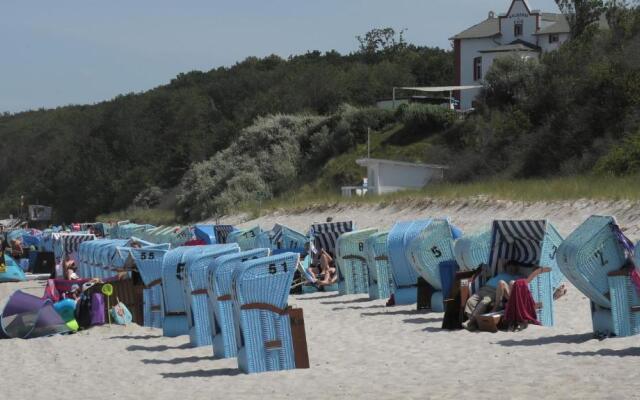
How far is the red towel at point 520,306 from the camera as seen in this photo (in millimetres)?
12422

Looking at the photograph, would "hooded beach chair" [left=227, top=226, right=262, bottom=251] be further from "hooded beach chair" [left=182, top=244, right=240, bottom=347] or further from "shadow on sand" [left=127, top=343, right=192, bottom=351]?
"hooded beach chair" [left=182, top=244, right=240, bottom=347]

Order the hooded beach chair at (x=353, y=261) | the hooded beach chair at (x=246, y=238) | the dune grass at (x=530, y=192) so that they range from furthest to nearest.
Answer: the dune grass at (x=530, y=192) < the hooded beach chair at (x=246, y=238) < the hooded beach chair at (x=353, y=261)

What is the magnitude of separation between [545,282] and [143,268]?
17.7ft

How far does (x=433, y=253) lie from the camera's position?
1545 cm

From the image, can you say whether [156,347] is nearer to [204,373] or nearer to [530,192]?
[204,373]

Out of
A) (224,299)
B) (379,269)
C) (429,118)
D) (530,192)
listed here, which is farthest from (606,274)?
(429,118)

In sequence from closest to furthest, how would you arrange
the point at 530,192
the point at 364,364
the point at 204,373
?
the point at 364,364 → the point at 204,373 → the point at 530,192

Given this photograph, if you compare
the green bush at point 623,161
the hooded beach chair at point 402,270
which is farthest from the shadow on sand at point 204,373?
the green bush at point 623,161

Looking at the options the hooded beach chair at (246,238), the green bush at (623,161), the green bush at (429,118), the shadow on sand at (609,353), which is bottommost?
the shadow on sand at (609,353)

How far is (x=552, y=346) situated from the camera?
1091 centimetres

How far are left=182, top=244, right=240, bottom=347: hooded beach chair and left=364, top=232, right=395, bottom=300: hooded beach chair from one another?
16.5 feet

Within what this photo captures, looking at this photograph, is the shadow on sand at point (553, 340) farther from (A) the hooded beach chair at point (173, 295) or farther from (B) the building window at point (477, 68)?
(B) the building window at point (477, 68)

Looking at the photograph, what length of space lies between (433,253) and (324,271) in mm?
5464

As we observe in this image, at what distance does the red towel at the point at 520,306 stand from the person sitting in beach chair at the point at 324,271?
26.5 feet
